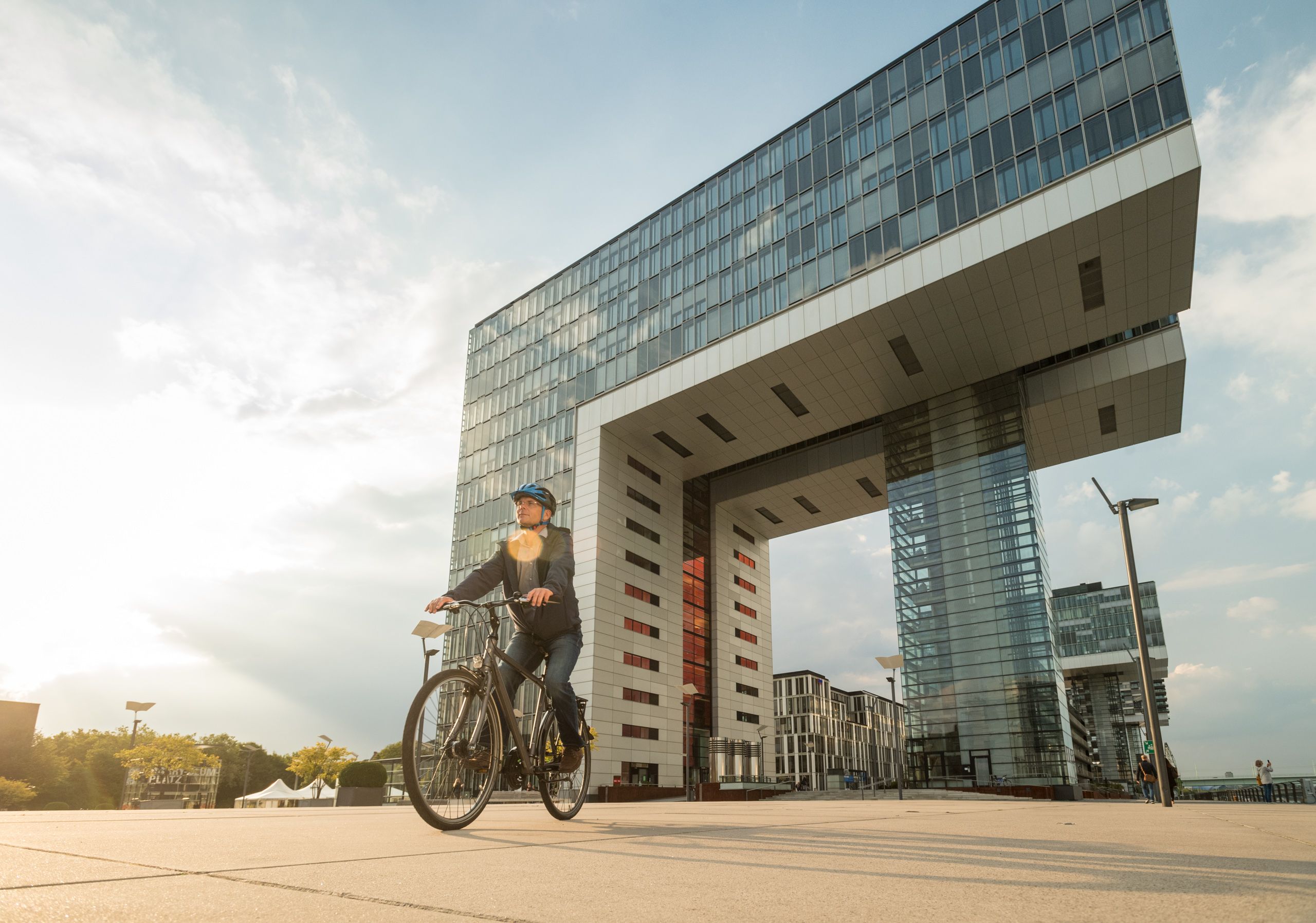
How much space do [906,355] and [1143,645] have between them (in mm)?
21515

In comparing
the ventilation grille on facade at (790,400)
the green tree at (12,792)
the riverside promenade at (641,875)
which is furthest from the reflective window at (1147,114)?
the green tree at (12,792)

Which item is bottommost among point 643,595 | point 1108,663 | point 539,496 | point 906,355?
point 539,496

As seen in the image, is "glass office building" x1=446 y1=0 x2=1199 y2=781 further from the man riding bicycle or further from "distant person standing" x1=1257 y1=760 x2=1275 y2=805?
the man riding bicycle

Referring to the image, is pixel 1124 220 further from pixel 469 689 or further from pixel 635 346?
pixel 469 689

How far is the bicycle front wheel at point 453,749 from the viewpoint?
4727 mm

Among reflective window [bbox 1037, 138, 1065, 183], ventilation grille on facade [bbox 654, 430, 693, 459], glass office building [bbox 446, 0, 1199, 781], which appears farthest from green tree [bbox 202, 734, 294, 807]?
reflective window [bbox 1037, 138, 1065, 183]

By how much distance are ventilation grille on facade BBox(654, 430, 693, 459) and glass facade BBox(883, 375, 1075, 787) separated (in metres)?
13.8

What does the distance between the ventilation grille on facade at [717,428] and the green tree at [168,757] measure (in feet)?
131

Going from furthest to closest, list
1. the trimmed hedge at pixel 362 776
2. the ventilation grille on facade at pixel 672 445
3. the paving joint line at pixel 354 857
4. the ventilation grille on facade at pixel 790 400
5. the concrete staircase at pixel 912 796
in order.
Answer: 1. the ventilation grille on facade at pixel 672 445
2. the ventilation grille on facade at pixel 790 400
3. the concrete staircase at pixel 912 796
4. the trimmed hedge at pixel 362 776
5. the paving joint line at pixel 354 857

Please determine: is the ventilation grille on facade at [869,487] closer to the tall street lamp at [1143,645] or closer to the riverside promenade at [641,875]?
the tall street lamp at [1143,645]

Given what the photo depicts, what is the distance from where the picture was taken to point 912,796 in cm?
3073

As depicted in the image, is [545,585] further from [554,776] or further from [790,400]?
[790,400]

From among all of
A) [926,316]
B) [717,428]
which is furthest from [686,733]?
[926,316]

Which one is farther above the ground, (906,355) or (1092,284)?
(1092,284)
